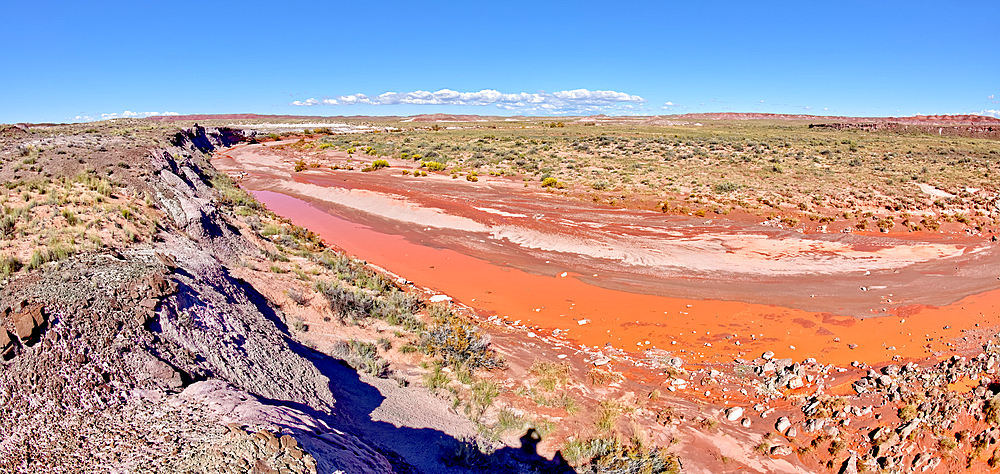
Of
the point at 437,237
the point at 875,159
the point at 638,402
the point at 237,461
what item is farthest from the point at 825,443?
the point at 875,159

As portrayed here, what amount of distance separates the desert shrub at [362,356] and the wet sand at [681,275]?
3.50 meters

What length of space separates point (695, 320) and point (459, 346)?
541cm

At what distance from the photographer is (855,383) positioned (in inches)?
299

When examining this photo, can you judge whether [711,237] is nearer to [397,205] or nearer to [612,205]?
[612,205]

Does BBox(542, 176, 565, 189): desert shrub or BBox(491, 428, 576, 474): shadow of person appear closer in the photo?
BBox(491, 428, 576, 474): shadow of person

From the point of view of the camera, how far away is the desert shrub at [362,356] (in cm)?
745

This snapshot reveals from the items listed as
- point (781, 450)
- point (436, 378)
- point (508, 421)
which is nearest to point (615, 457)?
point (508, 421)

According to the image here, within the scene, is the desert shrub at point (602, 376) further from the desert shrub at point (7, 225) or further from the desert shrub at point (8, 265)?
the desert shrub at point (7, 225)

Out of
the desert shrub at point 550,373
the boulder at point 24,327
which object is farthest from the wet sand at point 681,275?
the boulder at point 24,327

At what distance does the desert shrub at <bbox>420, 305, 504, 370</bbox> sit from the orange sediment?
5.58 ft

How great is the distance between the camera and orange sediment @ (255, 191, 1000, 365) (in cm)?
903

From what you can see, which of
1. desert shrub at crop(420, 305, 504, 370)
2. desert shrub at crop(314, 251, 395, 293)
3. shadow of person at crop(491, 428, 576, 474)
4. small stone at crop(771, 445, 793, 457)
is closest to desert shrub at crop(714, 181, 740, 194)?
desert shrub at crop(314, 251, 395, 293)

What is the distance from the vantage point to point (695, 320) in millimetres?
10375

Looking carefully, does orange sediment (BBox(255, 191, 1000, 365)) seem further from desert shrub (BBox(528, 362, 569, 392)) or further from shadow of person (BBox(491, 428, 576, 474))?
shadow of person (BBox(491, 428, 576, 474))
